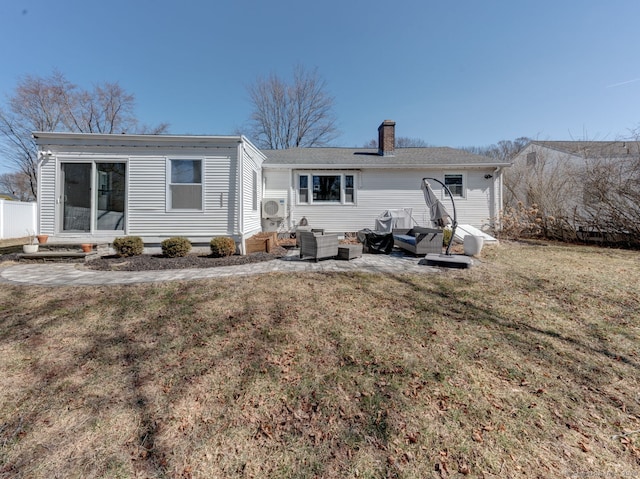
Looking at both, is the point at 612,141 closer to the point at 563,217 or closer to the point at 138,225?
the point at 563,217

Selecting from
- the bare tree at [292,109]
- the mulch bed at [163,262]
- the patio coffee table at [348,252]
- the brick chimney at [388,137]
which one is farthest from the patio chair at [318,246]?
the bare tree at [292,109]

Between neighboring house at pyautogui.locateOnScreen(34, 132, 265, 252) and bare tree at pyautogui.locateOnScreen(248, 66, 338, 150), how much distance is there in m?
17.4

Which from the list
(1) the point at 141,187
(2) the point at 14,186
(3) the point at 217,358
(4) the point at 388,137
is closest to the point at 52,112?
(2) the point at 14,186

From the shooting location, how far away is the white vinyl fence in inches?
527

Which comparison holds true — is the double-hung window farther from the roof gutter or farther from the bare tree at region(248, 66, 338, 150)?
the bare tree at region(248, 66, 338, 150)

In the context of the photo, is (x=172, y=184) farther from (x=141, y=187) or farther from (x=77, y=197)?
(x=77, y=197)

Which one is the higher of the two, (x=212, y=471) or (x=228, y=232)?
(x=228, y=232)

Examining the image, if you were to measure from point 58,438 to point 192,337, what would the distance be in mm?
1365

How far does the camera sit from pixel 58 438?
179 cm

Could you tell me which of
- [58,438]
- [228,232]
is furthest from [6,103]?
[58,438]

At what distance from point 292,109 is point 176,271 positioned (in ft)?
71.1

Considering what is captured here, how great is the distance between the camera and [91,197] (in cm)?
752

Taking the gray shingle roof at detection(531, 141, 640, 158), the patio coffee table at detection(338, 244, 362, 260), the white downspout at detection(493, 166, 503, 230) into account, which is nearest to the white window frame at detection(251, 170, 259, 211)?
the patio coffee table at detection(338, 244, 362, 260)

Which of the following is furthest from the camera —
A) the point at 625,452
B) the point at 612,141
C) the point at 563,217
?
the point at 563,217
